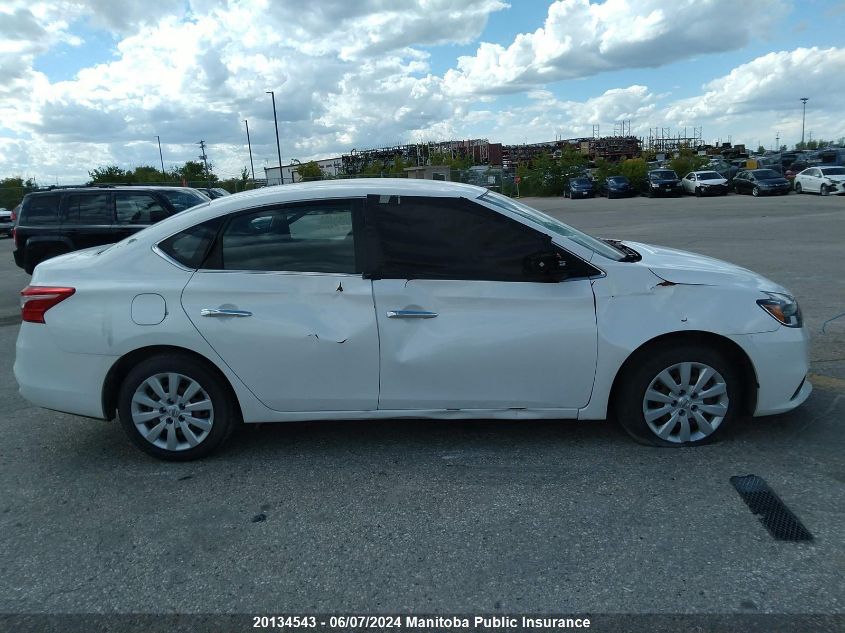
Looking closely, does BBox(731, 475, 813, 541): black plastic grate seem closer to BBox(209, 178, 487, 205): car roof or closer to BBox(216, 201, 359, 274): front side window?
BBox(209, 178, 487, 205): car roof

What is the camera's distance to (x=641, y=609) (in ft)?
8.87

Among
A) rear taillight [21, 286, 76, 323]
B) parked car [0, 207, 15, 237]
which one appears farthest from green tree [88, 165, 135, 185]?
rear taillight [21, 286, 76, 323]

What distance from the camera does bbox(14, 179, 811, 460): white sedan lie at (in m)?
3.98

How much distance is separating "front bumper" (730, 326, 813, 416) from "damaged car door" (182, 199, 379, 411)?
2247 millimetres

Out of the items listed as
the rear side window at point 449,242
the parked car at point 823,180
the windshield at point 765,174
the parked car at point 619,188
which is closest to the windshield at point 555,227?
the rear side window at point 449,242

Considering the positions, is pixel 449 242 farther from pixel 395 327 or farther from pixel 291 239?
pixel 291 239

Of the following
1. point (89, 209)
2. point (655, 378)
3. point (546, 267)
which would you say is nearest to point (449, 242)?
point (546, 267)

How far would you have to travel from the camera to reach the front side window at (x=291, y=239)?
13.5 feet

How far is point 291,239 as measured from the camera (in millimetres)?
4141

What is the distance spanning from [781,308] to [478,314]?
6.05ft

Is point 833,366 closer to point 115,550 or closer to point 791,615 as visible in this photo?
point 791,615

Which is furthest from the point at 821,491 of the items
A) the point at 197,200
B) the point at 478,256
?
the point at 197,200

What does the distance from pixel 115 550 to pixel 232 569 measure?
65 cm

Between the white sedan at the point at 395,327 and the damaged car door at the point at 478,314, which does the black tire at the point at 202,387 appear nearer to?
the white sedan at the point at 395,327
